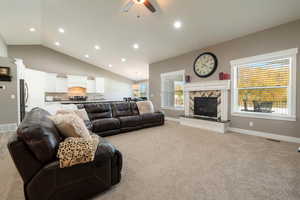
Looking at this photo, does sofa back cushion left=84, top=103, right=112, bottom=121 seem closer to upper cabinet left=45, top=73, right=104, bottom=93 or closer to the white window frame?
the white window frame

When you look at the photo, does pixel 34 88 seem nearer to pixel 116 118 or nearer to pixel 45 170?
pixel 116 118

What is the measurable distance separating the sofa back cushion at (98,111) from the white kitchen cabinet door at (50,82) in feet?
13.9

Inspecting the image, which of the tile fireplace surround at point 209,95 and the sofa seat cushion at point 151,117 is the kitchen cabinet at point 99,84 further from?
the tile fireplace surround at point 209,95

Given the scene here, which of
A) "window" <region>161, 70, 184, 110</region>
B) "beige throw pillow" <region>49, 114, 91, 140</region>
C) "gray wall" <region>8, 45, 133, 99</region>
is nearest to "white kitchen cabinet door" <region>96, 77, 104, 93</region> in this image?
"gray wall" <region>8, 45, 133, 99</region>

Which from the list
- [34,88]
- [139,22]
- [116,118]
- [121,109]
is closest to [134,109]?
[121,109]

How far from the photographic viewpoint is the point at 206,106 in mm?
4781

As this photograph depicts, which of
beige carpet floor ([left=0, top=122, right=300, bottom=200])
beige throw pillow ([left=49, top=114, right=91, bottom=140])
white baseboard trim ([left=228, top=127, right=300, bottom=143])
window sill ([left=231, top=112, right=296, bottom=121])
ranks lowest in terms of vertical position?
beige carpet floor ([left=0, top=122, right=300, bottom=200])

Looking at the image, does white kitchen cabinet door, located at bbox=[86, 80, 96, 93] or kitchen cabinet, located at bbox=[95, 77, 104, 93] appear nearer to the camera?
white kitchen cabinet door, located at bbox=[86, 80, 96, 93]

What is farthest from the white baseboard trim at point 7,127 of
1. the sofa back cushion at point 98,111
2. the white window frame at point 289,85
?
the white window frame at point 289,85

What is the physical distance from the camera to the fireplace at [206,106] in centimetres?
455

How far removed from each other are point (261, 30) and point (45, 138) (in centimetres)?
493

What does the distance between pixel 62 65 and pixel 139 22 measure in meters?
5.46

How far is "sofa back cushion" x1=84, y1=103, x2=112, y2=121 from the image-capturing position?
13.0 ft

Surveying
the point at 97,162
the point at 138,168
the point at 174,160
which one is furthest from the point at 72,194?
the point at 174,160
